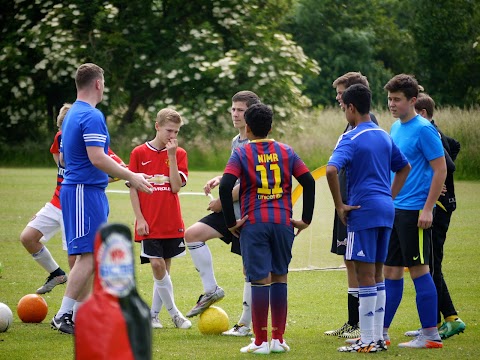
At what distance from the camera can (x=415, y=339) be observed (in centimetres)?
757

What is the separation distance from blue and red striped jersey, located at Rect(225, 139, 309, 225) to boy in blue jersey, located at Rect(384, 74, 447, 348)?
104cm

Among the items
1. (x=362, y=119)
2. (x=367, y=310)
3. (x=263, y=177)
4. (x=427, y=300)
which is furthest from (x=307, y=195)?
(x=427, y=300)

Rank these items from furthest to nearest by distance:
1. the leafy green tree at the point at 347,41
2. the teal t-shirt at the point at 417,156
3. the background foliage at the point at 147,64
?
the leafy green tree at the point at 347,41
the background foliage at the point at 147,64
the teal t-shirt at the point at 417,156

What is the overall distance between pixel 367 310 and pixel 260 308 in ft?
2.66

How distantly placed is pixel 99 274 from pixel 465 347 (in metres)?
4.91

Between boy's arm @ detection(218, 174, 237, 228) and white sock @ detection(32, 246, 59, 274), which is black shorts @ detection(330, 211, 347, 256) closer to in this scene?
boy's arm @ detection(218, 174, 237, 228)

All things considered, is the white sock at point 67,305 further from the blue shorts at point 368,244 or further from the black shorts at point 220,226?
the blue shorts at point 368,244

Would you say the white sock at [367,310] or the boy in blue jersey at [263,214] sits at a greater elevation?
the boy in blue jersey at [263,214]

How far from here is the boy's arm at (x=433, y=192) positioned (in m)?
7.41

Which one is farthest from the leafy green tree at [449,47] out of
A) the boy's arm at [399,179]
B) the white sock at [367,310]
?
the white sock at [367,310]

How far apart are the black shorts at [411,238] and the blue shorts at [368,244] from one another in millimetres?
341

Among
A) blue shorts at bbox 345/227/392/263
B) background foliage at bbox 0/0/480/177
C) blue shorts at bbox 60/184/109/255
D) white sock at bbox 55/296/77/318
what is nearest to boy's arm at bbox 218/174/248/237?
blue shorts at bbox 345/227/392/263

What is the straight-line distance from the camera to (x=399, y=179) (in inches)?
292

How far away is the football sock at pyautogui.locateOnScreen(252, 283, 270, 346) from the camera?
7125 millimetres
